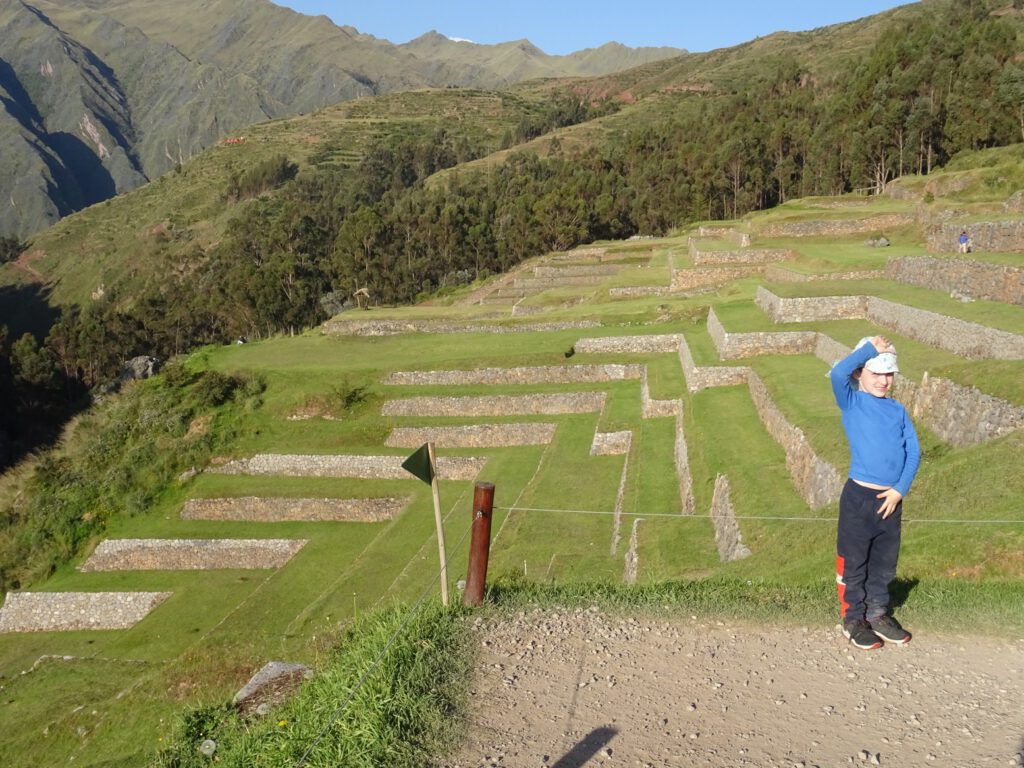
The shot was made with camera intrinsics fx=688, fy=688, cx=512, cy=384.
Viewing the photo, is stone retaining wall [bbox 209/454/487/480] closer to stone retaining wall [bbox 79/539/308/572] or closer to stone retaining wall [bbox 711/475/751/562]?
stone retaining wall [bbox 79/539/308/572]

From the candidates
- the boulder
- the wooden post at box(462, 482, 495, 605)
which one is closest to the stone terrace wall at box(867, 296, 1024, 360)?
the wooden post at box(462, 482, 495, 605)

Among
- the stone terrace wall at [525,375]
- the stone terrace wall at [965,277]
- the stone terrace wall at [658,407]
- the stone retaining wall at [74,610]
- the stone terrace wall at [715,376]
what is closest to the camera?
the stone terrace wall at [965,277]

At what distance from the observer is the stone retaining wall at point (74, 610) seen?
54.9 ft

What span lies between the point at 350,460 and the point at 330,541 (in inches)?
137

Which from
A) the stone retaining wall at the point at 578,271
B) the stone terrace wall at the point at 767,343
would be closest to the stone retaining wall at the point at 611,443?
the stone terrace wall at the point at 767,343

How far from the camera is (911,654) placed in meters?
4.68

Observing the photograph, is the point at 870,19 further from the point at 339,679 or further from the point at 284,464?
the point at 339,679

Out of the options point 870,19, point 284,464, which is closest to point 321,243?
point 284,464

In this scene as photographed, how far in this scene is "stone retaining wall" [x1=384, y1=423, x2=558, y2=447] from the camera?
69.6 ft

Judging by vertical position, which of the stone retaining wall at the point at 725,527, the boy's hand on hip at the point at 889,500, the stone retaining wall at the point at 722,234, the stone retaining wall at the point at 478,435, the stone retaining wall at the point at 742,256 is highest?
the stone retaining wall at the point at 722,234

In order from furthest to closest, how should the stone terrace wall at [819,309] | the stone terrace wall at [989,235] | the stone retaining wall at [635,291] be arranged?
the stone retaining wall at [635,291] → the stone terrace wall at [819,309] → the stone terrace wall at [989,235]

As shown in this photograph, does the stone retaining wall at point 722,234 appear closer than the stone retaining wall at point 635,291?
No

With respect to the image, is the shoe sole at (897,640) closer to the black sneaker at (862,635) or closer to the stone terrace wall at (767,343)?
the black sneaker at (862,635)

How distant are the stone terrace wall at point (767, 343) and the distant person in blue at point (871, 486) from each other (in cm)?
1328
